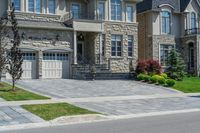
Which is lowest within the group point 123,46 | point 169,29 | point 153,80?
point 153,80

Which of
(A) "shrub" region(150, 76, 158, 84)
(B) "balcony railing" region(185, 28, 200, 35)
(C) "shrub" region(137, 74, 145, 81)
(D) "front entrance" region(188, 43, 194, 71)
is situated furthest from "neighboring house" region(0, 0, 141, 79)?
(D) "front entrance" region(188, 43, 194, 71)

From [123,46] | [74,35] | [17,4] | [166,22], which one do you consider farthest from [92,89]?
[166,22]

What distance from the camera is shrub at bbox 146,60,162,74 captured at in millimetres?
31797

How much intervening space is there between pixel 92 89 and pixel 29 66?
25.6 feet

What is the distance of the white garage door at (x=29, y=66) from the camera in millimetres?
29641

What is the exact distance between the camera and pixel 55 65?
30859mm

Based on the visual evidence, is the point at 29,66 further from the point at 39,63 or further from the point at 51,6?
the point at 51,6

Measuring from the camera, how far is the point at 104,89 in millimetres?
24438

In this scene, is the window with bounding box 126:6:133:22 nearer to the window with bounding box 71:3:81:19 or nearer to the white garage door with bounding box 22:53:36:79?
the window with bounding box 71:3:81:19

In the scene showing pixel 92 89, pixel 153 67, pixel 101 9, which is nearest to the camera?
pixel 92 89

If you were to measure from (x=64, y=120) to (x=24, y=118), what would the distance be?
4.94 ft

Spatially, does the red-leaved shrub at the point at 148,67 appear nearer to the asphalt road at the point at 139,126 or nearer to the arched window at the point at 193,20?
the arched window at the point at 193,20

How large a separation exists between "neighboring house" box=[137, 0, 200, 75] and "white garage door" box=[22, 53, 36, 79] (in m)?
13.5

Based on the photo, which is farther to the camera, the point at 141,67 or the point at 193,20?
the point at 193,20
